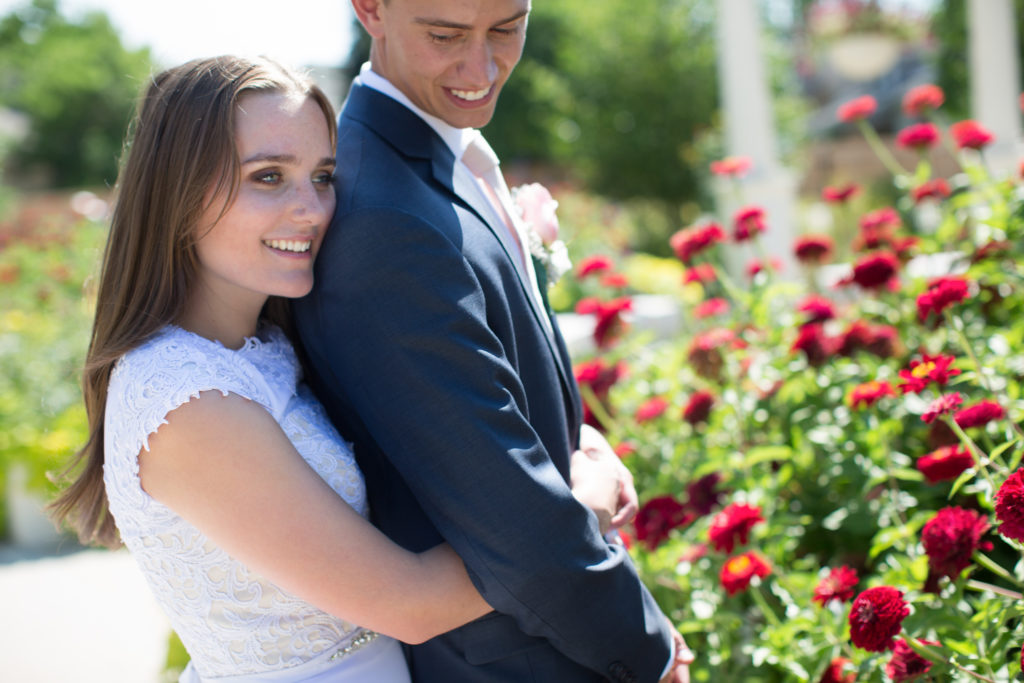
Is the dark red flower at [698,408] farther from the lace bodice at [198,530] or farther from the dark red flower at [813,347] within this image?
the lace bodice at [198,530]

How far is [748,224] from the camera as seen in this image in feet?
9.31

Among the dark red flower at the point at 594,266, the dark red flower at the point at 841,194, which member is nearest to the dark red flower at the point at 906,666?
the dark red flower at the point at 594,266

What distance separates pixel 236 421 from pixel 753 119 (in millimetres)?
5602

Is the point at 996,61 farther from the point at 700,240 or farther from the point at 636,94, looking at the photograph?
the point at 636,94

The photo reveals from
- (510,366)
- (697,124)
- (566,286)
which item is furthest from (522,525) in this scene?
(697,124)

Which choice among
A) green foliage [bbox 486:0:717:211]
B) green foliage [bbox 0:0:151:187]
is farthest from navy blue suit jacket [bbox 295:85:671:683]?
green foliage [bbox 0:0:151:187]

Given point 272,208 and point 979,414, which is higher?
point 272,208

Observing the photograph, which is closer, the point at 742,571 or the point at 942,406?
the point at 942,406

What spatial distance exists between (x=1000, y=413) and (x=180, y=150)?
1585 millimetres

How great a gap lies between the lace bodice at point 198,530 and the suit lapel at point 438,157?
0.41 metres

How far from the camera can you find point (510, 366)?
4.48ft

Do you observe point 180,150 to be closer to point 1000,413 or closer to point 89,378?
point 89,378

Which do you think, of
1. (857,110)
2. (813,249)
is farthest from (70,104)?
(813,249)

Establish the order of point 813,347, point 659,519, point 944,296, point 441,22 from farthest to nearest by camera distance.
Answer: point 813,347, point 659,519, point 944,296, point 441,22
